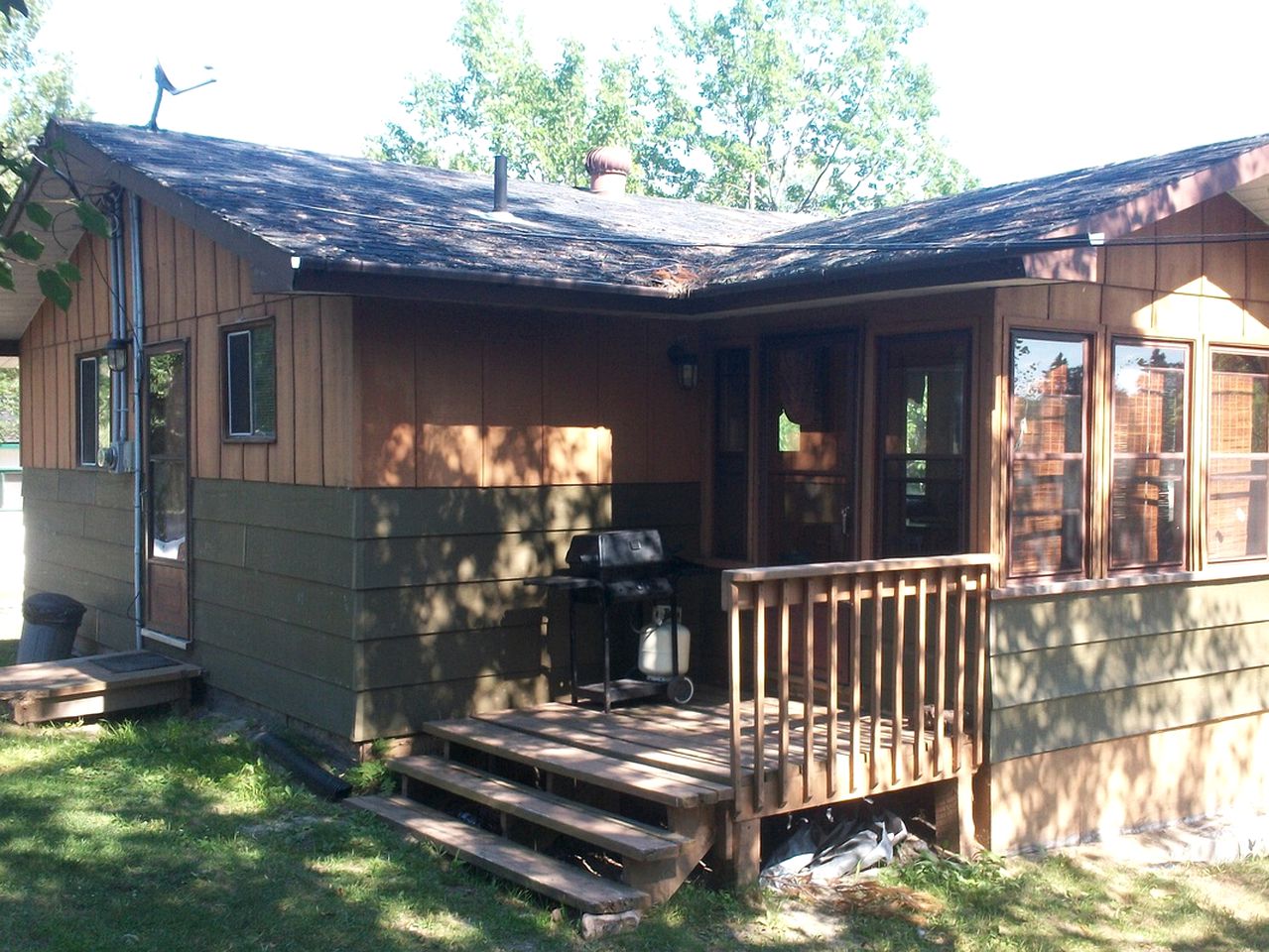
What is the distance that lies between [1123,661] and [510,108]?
3252cm

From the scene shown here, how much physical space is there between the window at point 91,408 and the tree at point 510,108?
1011 inches

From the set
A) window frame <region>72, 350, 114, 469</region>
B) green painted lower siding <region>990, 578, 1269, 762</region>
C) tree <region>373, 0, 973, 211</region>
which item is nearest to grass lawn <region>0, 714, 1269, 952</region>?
green painted lower siding <region>990, 578, 1269, 762</region>

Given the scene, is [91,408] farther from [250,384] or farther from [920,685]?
[920,685]

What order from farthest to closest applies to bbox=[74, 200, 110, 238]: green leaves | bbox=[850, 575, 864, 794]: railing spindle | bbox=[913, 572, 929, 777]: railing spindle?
bbox=[913, 572, 929, 777]: railing spindle
bbox=[850, 575, 864, 794]: railing spindle
bbox=[74, 200, 110, 238]: green leaves

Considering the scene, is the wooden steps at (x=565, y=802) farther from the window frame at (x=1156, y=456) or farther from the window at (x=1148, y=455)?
the window at (x=1148, y=455)

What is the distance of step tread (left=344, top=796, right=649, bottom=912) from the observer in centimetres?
500

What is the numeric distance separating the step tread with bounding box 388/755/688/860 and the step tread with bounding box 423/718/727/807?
0.42 ft

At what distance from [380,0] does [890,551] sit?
113 feet

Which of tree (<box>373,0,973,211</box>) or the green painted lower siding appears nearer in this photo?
the green painted lower siding

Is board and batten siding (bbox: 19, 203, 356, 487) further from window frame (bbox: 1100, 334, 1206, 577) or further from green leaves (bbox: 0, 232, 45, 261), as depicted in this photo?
window frame (bbox: 1100, 334, 1206, 577)

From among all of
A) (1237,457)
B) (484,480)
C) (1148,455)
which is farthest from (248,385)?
(1237,457)

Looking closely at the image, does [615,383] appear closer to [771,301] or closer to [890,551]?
[771,301]

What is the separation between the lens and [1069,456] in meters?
6.41

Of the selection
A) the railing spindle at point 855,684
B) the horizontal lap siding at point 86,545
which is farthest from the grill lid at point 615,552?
the horizontal lap siding at point 86,545
